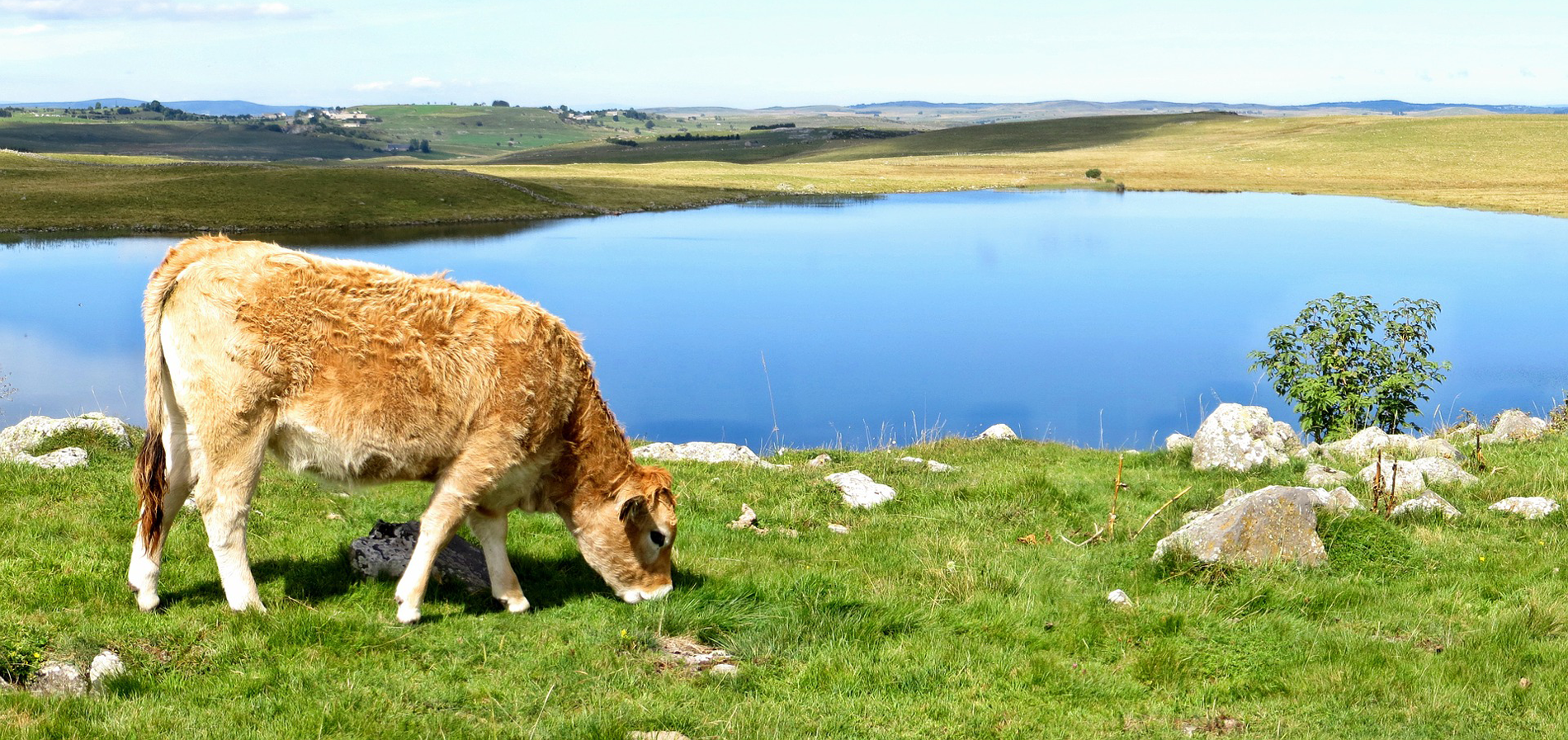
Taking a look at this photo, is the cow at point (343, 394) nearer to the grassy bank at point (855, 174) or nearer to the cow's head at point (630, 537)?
the cow's head at point (630, 537)

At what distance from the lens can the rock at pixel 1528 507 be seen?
411 inches

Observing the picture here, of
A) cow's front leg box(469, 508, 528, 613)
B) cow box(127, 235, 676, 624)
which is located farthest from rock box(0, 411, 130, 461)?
cow's front leg box(469, 508, 528, 613)

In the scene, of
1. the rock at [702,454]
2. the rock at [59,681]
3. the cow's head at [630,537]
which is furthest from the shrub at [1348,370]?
the rock at [59,681]

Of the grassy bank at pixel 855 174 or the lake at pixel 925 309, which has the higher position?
the grassy bank at pixel 855 174

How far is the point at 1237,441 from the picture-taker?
13.5 meters

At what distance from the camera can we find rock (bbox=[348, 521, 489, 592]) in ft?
26.4

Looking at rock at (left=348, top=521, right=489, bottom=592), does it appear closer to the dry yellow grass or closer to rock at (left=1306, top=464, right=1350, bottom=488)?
rock at (left=1306, top=464, right=1350, bottom=488)

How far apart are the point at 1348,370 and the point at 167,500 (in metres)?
17.4

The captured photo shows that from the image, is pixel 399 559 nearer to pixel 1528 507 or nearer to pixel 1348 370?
pixel 1528 507

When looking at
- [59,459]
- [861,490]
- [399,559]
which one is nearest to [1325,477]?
[861,490]

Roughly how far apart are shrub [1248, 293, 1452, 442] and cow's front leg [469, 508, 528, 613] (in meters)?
14.8

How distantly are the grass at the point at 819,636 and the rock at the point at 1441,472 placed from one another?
1452 millimetres

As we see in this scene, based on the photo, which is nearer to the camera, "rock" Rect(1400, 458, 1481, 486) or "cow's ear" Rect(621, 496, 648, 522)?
"cow's ear" Rect(621, 496, 648, 522)

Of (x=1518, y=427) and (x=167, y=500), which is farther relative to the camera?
(x=1518, y=427)
